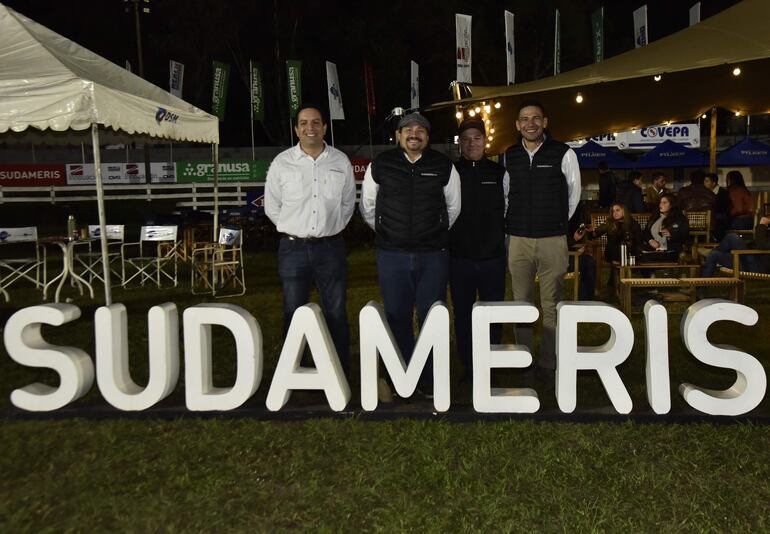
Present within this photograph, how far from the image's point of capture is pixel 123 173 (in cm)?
2125

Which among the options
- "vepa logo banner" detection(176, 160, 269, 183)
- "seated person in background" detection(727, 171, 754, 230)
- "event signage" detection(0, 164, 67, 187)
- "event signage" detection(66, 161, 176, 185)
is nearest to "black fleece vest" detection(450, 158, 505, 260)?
"seated person in background" detection(727, 171, 754, 230)

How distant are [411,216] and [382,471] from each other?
4.75ft

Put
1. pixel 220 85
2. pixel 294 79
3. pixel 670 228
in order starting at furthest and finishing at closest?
pixel 294 79 < pixel 220 85 < pixel 670 228

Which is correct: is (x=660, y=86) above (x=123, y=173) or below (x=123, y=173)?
below

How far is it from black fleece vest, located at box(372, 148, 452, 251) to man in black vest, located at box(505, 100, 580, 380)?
2.03 ft

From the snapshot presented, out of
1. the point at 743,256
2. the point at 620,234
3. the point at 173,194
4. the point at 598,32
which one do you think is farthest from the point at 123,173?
the point at 743,256

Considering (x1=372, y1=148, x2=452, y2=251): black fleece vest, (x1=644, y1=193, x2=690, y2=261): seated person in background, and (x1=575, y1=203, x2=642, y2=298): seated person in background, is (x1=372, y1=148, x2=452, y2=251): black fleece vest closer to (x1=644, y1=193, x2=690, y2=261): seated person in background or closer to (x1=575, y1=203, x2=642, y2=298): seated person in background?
(x1=575, y1=203, x2=642, y2=298): seated person in background

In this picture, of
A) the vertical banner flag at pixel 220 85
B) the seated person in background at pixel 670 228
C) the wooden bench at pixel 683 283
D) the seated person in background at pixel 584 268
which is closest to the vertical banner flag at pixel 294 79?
the vertical banner flag at pixel 220 85

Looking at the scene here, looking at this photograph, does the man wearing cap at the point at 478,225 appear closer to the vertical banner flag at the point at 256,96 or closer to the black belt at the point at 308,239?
the black belt at the point at 308,239

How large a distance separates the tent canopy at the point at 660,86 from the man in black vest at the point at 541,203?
6.74ft

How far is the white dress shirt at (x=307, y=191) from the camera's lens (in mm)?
4270

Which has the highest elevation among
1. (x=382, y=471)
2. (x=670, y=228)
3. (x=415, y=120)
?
(x=415, y=120)

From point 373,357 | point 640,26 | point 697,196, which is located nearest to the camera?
point 373,357

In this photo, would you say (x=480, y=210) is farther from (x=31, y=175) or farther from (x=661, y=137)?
(x=661, y=137)
